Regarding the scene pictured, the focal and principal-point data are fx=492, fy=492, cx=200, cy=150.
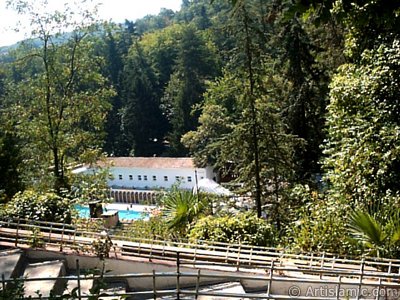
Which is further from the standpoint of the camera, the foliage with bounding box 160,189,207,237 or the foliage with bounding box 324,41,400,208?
the foliage with bounding box 160,189,207,237

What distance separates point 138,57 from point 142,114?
7.84 meters

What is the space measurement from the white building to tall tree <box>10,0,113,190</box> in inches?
642

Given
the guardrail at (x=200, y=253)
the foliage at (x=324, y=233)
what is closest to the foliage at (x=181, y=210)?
the guardrail at (x=200, y=253)

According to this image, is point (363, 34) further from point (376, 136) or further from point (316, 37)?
point (316, 37)

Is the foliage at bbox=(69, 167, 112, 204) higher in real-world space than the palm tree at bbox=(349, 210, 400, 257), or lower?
lower

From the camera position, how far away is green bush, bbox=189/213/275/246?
779 centimetres

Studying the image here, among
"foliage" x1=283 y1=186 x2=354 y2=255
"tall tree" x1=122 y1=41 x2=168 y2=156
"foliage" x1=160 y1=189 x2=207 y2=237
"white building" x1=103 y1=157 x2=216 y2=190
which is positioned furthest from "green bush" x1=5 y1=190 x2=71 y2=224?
"tall tree" x1=122 y1=41 x2=168 y2=156

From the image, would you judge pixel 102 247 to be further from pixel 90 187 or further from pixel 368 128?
pixel 90 187

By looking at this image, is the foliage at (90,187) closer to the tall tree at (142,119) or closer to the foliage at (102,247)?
the foliage at (102,247)

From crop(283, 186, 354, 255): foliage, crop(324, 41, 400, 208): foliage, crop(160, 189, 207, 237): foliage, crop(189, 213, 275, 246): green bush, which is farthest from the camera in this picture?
crop(160, 189, 207, 237): foliage

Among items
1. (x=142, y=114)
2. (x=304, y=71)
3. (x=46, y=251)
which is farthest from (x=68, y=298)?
(x=142, y=114)

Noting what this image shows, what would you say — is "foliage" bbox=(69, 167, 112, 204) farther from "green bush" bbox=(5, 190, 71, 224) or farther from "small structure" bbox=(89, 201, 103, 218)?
"green bush" bbox=(5, 190, 71, 224)

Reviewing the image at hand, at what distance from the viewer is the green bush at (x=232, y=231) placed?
7.79 meters

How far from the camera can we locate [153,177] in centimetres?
3281
